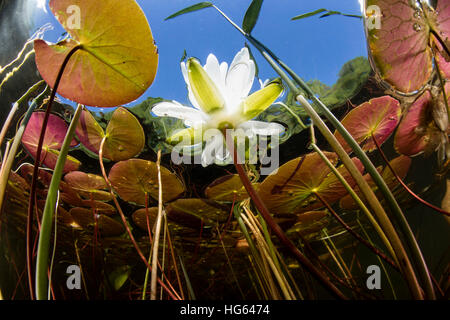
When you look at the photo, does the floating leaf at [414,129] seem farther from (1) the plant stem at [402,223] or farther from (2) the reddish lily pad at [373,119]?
(1) the plant stem at [402,223]

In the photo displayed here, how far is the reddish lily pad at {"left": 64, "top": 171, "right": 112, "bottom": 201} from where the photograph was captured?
39 centimetres

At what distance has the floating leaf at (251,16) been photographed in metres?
0.25

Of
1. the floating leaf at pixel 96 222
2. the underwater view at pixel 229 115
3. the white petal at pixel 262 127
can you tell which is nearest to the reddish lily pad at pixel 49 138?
the underwater view at pixel 229 115

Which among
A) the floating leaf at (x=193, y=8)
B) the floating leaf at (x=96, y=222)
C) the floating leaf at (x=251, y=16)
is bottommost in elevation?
the floating leaf at (x=96, y=222)

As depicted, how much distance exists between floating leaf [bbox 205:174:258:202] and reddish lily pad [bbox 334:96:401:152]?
167 mm

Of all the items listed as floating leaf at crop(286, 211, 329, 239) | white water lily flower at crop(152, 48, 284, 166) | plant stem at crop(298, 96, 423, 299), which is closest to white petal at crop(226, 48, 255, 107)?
white water lily flower at crop(152, 48, 284, 166)

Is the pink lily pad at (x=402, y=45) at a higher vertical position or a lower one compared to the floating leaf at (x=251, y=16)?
lower

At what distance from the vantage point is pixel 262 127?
0.28 metres

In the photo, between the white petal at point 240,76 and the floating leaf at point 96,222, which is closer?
the white petal at point 240,76

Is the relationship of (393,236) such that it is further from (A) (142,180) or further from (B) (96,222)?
(B) (96,222)

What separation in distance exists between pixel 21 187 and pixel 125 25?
36 centimetres

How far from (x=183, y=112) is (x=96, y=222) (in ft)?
1.31
